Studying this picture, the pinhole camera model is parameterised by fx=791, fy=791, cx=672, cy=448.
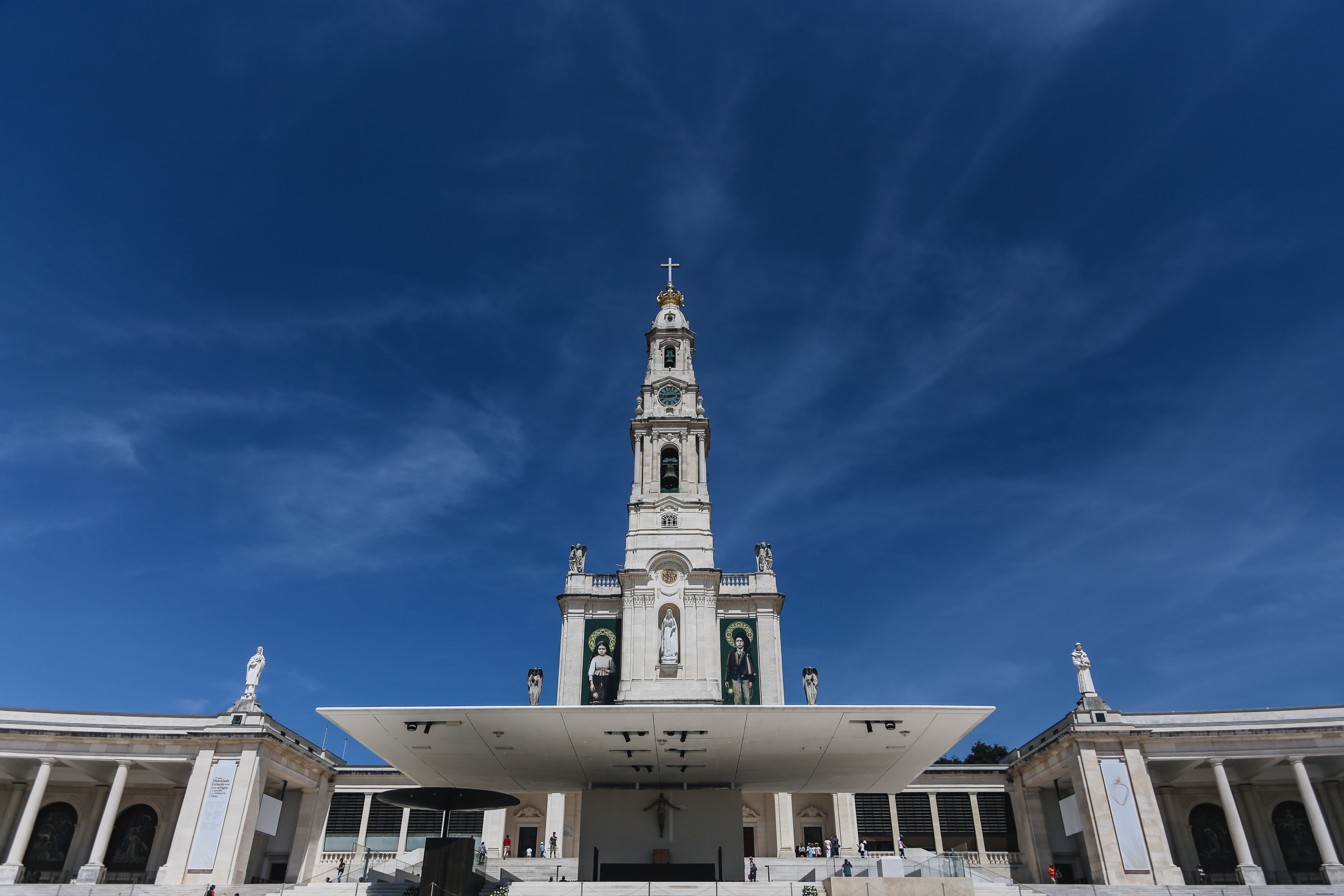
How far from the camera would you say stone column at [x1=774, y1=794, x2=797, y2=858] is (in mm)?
40000

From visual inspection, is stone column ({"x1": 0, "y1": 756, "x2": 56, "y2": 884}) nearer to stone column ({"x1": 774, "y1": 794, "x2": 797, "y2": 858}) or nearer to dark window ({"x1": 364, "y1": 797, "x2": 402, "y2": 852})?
dark window ({"x1": 364, "y1": 797, "x2": 402, "y2": 852})

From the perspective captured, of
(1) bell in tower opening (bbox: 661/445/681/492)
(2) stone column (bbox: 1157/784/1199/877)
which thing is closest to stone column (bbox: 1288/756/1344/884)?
(2) stone column (bbox: 1157/784/1199/877)

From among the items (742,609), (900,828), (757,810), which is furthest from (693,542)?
(900,828)

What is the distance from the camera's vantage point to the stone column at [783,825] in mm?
40000

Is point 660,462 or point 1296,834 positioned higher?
point 660,462

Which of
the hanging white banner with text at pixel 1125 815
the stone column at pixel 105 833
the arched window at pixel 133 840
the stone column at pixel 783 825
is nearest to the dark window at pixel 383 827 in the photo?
the arched window at pixel 133 840

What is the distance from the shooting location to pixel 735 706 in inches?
891

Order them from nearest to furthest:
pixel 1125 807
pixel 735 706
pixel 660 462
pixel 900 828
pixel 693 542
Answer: pixel 735 706 < pixel 1125 807 < pixel 900 828 < pixel 693 542 < pixel 660 462

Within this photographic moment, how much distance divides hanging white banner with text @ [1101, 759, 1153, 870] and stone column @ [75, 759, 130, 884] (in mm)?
41015

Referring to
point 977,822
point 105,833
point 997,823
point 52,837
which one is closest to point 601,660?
point 977,822

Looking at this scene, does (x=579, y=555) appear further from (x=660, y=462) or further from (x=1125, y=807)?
Result: (x=1125, y=807)

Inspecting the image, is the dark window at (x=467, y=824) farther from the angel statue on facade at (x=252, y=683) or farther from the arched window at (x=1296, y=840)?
the arched window at (x=1296, y=840)

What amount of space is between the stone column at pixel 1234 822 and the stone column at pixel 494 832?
3327 cm

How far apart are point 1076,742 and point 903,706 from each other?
54.3 ft
